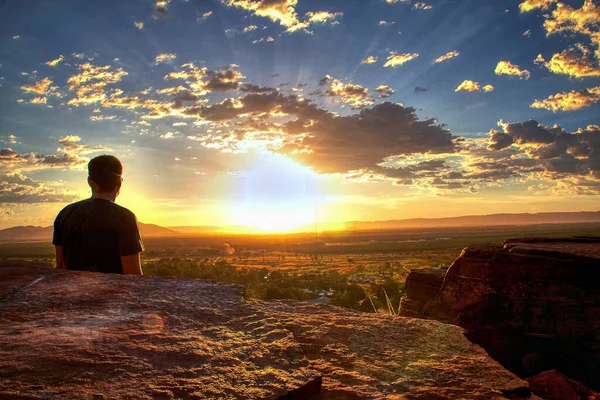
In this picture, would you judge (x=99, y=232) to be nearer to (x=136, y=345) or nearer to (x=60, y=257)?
(x=60, y=257)

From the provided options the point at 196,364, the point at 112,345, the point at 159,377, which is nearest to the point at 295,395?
A: the point at 196,364

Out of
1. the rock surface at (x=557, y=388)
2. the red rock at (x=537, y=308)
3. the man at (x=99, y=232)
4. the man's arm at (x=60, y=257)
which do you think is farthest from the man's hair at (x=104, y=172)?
the red rock at (x=537, y=308)

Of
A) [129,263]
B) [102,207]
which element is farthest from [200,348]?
[102,207]

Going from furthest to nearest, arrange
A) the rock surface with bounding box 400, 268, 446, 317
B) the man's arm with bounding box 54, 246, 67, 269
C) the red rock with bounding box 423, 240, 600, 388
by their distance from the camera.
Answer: the rock surface with bounding box 400, 268, 446, 317 → the red rock with bounding box 423, 240, 600, 388 → the man's arm with bounding box 54, 246, 67, 269

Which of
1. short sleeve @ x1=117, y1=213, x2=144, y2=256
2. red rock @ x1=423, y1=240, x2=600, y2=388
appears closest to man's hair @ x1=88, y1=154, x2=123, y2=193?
short sleeve @ x1=117, y1=213, x2=144, y2=256

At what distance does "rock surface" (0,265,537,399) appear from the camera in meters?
1.78

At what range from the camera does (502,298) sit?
5230 millimetres

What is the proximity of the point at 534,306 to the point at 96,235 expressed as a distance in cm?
530

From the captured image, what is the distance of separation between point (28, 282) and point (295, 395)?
2.47 m

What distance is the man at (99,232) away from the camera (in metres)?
3.70

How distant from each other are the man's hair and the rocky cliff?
4925 mm

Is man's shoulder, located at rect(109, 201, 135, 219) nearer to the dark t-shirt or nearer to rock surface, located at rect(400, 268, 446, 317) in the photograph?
the dark t-shirt

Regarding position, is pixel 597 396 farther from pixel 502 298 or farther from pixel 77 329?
pixel 77 329

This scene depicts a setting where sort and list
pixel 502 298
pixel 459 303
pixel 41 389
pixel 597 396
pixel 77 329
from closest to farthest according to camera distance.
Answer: pixel 41 389
pixel 77 329
pixel 597 396
pixel 502 298
pixel 459 303
